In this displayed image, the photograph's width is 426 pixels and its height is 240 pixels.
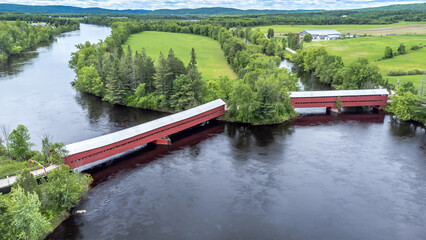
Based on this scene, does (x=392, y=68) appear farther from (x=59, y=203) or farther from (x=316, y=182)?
(x=59, y=203)

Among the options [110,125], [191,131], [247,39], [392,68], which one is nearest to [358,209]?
[191,131]

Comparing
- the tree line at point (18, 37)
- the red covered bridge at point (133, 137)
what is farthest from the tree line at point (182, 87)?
the tree line at point (18, 37)

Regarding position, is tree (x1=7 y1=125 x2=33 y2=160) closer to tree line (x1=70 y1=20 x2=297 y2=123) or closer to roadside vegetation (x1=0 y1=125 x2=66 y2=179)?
roadside vegetation (x1=0 y1=125 x2=66 y2=179)

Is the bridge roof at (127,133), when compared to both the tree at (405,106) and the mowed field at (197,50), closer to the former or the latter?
the mowed field at (197,50)

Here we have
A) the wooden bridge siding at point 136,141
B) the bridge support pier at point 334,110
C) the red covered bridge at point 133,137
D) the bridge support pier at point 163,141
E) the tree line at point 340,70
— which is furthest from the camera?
the tree line at point 340,70

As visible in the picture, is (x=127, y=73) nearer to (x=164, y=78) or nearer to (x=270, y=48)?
(x=164, y=78)

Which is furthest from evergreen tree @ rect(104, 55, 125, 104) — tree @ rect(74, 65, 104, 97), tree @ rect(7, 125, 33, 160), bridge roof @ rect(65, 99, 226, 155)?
tree @ rect(7, 125, 33, 160)
